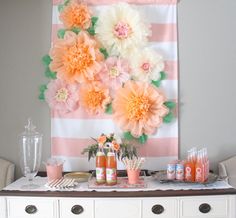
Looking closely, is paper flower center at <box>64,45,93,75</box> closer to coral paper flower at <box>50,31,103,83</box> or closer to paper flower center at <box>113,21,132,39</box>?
coral paper flower at <box>50,31,103,83</box>

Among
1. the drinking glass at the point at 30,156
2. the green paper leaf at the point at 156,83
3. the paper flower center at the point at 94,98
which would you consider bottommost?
the drinking glass at the point at 30,156

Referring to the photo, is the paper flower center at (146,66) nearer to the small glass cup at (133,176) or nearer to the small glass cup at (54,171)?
the small glass cup at (133,176)

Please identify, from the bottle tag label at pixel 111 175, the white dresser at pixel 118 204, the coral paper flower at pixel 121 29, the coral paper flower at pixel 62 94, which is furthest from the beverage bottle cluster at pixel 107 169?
the coral paper flower at pixel 121 29

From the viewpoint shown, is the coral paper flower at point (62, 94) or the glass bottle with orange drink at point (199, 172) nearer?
the glass bottle with orange drink at point (199, 172)

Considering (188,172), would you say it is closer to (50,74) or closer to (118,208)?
(118,208)

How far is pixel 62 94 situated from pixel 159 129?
725mm

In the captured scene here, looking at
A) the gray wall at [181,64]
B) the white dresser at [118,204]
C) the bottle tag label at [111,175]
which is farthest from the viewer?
the gray wall at [181,64]

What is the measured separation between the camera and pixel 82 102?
86.4 inches

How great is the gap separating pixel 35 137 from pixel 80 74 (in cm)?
52

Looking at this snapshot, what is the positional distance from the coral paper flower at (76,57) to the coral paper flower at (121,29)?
4.0 inches

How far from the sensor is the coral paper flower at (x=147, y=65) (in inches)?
86.0

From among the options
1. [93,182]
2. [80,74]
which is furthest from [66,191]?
[80,74]

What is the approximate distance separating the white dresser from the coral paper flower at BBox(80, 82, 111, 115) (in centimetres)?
64

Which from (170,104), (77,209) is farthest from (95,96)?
(77,209)
